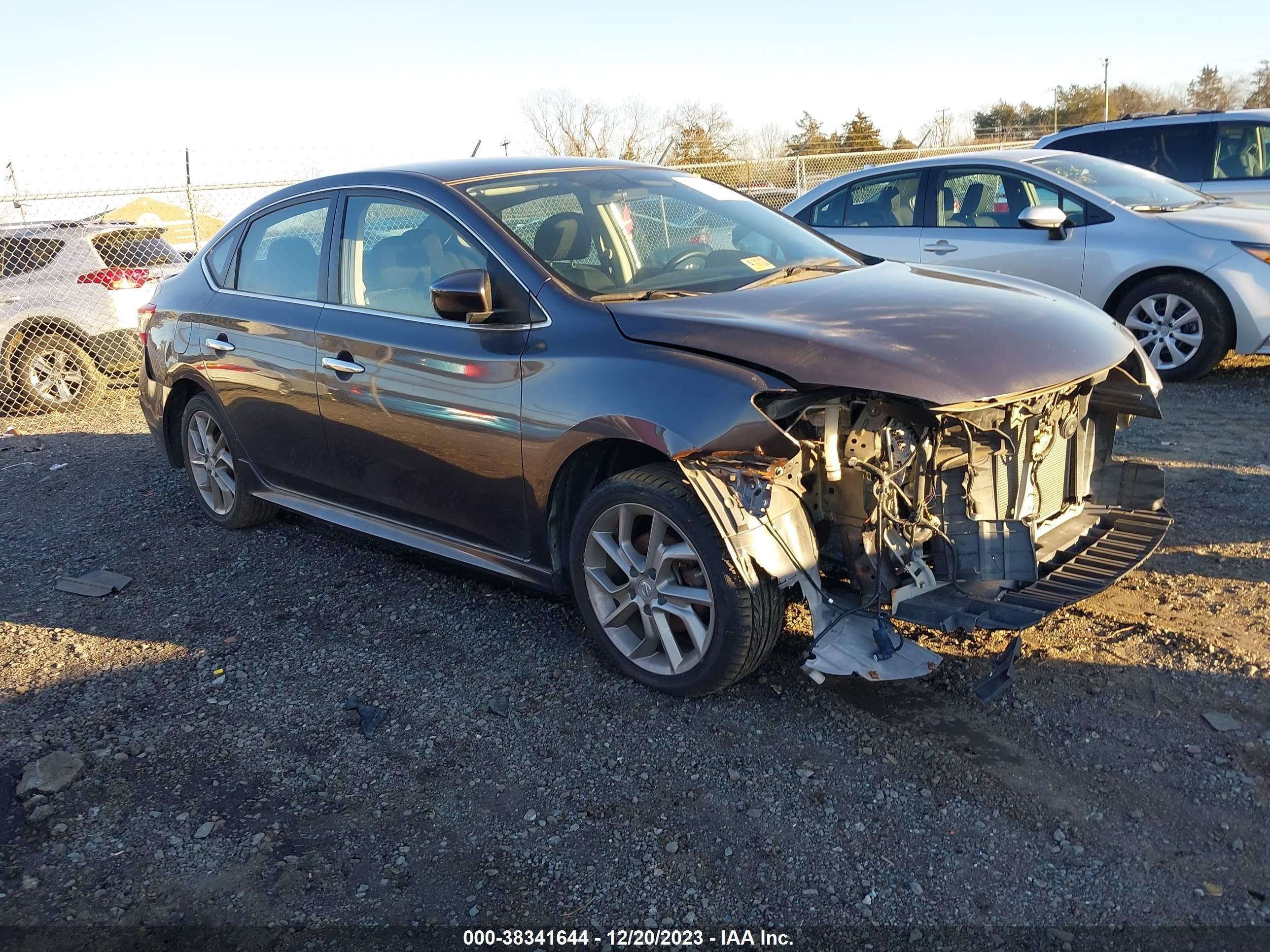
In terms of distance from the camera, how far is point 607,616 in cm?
370

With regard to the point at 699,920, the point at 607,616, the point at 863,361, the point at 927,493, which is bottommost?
the point at 699,920

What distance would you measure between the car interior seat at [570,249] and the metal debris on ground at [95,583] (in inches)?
110

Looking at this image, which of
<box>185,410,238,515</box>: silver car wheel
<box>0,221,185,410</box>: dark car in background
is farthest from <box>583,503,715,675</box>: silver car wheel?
<box>0,221,185,410</box>: dark car in background

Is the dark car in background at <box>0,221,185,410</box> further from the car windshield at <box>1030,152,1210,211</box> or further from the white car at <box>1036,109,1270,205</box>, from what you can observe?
the white car at <box>1036,109,1270,205</box>

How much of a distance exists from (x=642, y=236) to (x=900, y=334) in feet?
4.30

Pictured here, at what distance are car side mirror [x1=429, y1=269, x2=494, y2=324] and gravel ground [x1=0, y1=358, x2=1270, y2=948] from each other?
4.33 feet

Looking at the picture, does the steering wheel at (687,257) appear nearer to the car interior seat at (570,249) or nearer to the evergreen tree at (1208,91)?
the car interior seat at (570,249)

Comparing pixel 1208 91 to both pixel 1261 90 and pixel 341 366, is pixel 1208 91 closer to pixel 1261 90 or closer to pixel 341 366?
pixel 1261 90

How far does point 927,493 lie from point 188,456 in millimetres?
4252

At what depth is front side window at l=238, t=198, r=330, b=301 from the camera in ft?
15.5

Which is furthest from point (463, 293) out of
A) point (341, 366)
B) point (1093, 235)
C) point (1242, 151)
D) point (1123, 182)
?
point (1242, 151)

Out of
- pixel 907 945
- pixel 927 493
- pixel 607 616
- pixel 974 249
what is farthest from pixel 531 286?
pixel 974 249

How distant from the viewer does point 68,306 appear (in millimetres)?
9523

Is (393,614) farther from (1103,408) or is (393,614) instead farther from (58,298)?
(58,298)
